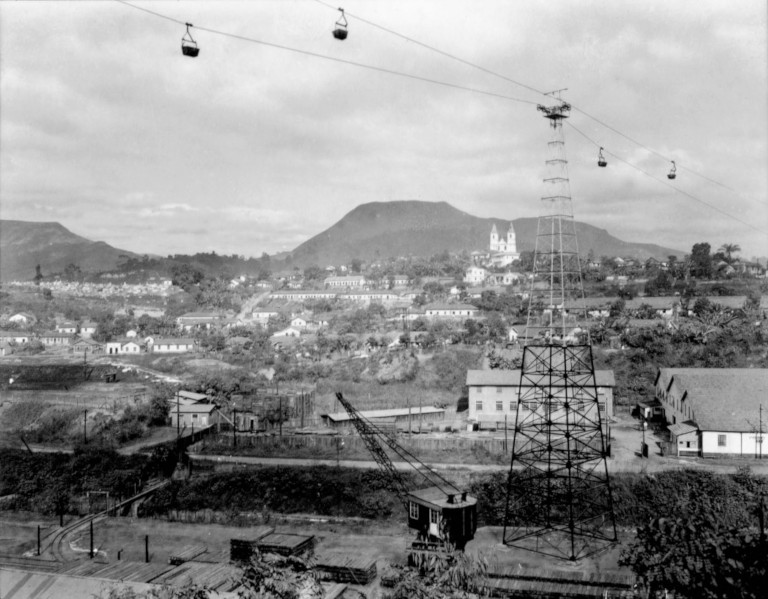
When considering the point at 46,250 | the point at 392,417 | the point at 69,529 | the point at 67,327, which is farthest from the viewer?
the point at 46,250

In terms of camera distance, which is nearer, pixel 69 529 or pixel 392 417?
pixel 69 529

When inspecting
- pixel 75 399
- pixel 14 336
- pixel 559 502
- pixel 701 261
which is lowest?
pixel 559 502

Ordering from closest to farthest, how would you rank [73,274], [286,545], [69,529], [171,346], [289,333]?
1. [286,545]
2. [69,529]
3. [171,346]
4. [289,333]
5. [73,274]

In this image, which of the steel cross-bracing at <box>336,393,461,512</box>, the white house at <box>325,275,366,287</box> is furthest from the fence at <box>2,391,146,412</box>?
the white house at <box>325,275,366,287</box>

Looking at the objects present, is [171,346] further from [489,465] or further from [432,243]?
[432,243]

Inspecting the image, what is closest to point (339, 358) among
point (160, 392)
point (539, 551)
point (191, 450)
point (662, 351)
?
point (160, 392)

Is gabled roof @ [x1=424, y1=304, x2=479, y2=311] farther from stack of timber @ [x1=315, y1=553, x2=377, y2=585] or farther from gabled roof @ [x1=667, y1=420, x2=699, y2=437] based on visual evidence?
stack of timber @ [x1=315, y1=553, x2=377, y2=585]

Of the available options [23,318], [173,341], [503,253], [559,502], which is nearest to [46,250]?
[23,318]
